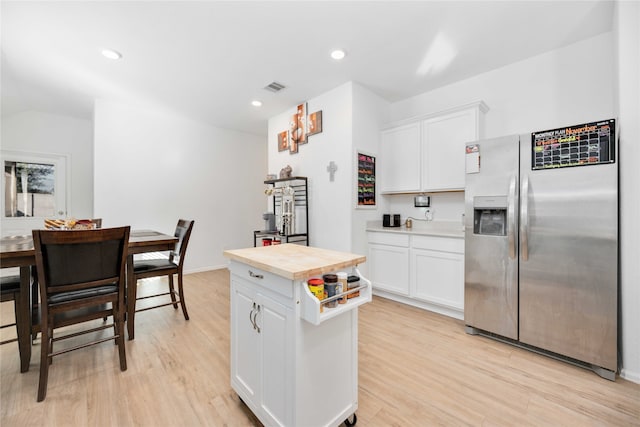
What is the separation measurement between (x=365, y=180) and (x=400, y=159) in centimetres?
55

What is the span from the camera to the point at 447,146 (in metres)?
2.99

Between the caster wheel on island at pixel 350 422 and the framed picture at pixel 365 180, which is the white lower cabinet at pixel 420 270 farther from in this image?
the caster wheel on island at pixel 350 422

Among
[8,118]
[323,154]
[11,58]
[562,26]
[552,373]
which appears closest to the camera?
[552,373]

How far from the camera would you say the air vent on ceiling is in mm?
3316

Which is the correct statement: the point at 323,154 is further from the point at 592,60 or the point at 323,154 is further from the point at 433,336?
the point at 592,60

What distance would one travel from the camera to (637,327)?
1.72m

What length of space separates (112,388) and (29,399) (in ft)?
1.40

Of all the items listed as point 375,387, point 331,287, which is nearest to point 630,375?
point 375,387

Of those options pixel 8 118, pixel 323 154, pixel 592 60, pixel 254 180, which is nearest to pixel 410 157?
pixel 323 154

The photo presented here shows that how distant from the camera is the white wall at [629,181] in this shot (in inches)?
67.6

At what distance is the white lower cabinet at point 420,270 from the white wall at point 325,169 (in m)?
0.49

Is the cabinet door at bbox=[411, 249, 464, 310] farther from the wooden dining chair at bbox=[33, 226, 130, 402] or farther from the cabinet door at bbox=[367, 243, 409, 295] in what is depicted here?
the wooden dining chair at bbox=[33, 226, 130, 402]

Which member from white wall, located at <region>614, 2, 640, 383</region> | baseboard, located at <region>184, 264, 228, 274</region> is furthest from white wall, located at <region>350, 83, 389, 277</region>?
baseboard, located at <region>184, 264, 228, 274</region>

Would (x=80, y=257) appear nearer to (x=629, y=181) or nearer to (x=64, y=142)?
(x=629, y=181)
